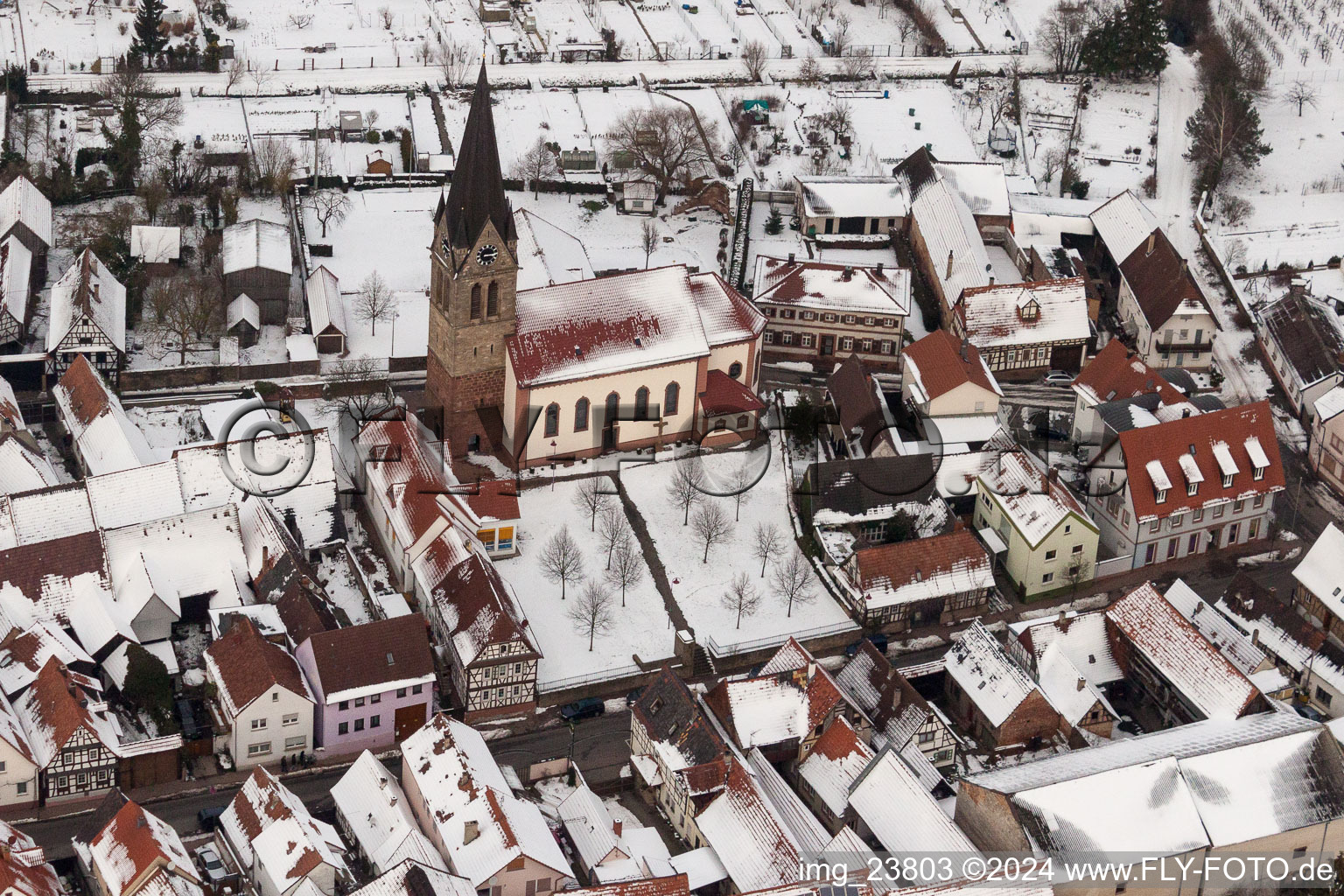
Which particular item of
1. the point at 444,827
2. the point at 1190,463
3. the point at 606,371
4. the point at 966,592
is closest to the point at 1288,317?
the point at 1190,463

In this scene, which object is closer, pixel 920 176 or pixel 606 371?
pixel 606 371

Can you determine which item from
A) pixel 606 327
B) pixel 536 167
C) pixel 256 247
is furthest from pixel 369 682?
pixel 536 167

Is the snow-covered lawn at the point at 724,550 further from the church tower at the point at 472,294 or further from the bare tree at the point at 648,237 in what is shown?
the bare tree at the point at 648,237

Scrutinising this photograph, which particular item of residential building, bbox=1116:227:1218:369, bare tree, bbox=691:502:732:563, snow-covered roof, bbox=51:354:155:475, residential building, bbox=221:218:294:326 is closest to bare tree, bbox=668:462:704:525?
bare tree, bbox=691:502:732:563

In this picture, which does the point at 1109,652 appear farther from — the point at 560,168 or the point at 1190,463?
the point at 560,168

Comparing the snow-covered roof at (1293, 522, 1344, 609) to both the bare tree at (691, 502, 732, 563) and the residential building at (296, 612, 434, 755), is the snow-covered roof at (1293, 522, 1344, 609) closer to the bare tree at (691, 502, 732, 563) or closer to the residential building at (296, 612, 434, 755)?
the bare tree at (691, 502, 732, 563)

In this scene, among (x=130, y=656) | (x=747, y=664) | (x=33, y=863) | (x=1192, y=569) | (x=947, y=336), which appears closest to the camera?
(x=33, y=863)

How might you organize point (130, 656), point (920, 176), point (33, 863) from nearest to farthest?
point (33, 863) < point (130, 656) < point (920, 176)

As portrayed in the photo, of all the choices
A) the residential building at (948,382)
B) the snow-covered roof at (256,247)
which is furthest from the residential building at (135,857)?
the residential building at (948,382)
